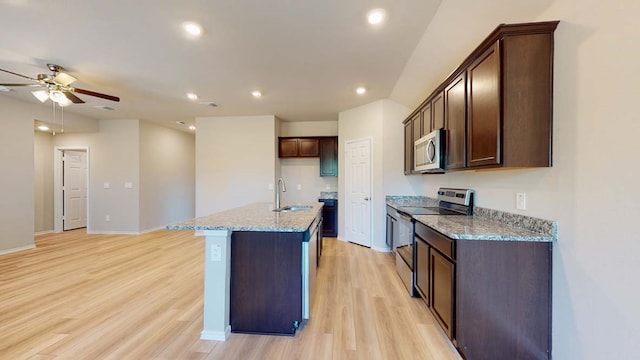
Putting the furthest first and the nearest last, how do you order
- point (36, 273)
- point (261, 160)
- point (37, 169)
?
point (37, 169) < point (261, 160) < point (36, 273)

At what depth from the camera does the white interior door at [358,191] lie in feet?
15.5

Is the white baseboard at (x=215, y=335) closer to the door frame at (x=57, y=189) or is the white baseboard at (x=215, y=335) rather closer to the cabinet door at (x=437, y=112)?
the cabinet door at (x=437, y=112)

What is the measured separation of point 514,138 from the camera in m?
1.62

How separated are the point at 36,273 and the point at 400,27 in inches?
206

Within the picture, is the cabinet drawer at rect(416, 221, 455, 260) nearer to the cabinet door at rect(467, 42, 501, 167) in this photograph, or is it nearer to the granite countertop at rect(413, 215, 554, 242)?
the granite countertop at rect(413, 215, 554, 242)

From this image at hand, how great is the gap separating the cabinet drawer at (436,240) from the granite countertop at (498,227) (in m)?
0.06

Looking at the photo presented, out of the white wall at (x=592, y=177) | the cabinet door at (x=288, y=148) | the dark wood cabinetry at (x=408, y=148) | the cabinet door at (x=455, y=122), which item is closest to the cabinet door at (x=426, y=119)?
the cabinet door at (x=455, y=122)

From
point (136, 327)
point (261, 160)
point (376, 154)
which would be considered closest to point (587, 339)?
point (136, 327)

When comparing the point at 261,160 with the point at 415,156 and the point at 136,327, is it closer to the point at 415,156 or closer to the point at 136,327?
the point at 415,156

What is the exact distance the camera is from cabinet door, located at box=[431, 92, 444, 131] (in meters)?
2.62

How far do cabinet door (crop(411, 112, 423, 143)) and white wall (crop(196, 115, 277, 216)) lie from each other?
2.94 metres

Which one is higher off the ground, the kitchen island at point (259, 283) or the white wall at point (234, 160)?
the white wall at point (234, 160)

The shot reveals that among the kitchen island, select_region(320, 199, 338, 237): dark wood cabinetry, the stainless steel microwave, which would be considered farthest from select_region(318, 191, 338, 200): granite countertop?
the kitchen island

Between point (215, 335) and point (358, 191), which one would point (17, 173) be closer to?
point (215, 335)
